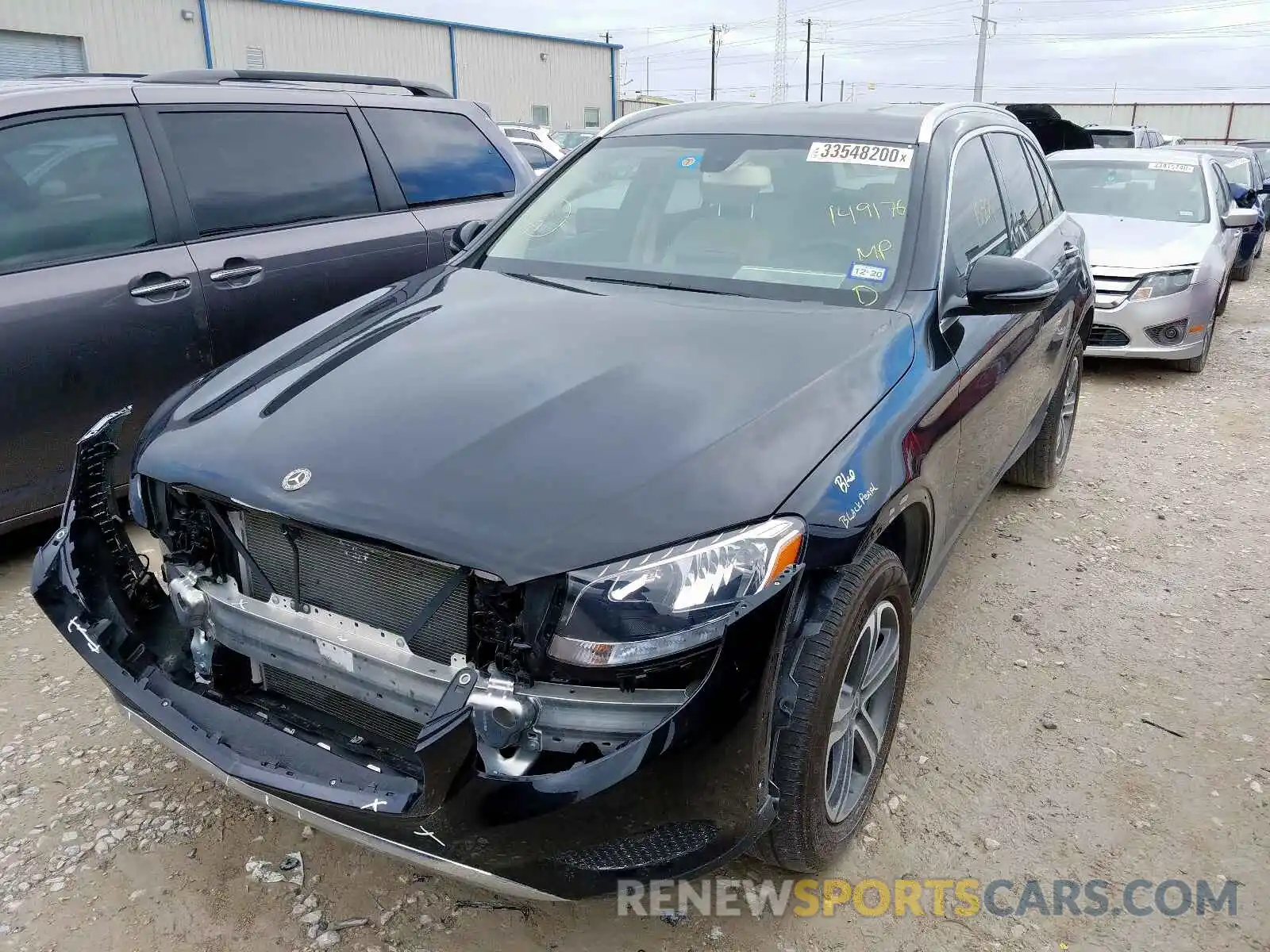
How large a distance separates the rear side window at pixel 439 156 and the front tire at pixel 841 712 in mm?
3660

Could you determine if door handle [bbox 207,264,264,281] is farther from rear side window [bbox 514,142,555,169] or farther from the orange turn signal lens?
rear side window [bbox 514,142,555,169]

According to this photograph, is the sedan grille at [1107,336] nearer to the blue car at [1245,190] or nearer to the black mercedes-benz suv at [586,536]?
the blue car at [1245,190]

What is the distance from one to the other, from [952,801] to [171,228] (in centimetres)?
361

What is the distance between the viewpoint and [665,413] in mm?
2109

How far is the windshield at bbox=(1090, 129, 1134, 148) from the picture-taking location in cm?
1538

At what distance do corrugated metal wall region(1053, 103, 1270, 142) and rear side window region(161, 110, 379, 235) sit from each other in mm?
34836

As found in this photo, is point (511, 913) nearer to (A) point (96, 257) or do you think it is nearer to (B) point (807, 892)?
(B) point (807, 892)

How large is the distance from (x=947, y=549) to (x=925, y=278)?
0.87 metres

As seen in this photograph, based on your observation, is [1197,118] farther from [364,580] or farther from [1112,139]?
[364,580]

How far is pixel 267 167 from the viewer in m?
4.38

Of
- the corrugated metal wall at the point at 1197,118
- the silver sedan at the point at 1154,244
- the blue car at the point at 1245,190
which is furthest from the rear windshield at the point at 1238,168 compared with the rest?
the corrugated metal wall at the point at 1197,118

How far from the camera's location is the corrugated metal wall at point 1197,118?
113 ft

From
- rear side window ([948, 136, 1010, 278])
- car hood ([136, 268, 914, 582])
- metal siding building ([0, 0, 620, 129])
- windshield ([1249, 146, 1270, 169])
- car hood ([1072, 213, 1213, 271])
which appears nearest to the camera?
car hood ([136, 268, 914, 582])
